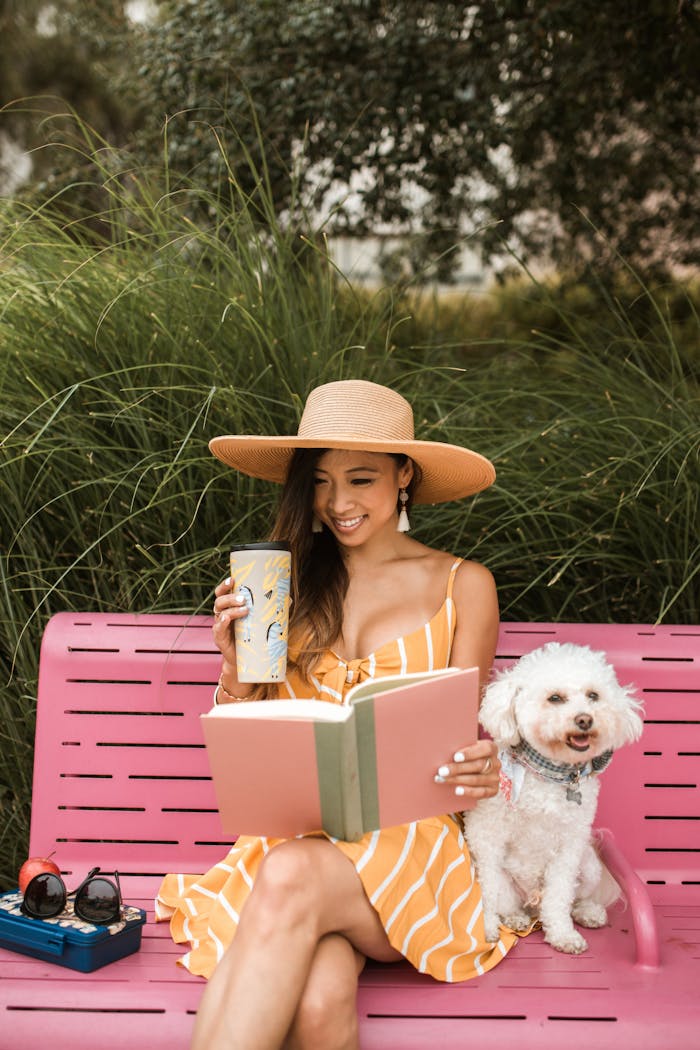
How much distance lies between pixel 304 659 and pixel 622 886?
39.8 inches

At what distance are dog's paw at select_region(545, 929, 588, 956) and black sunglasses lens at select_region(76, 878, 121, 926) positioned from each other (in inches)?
42.8

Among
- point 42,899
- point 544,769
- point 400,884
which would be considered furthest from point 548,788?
point 42,899

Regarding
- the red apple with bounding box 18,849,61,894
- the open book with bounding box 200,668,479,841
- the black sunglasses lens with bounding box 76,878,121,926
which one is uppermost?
the open book with bounding box 200,668,479,841

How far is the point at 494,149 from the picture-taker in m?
5.64

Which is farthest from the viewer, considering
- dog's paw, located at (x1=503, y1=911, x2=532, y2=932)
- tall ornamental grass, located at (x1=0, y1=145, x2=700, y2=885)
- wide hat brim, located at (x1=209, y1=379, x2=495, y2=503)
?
tall ornamental grass, located at (x1=0, y1=145, x2=700, y2=885)

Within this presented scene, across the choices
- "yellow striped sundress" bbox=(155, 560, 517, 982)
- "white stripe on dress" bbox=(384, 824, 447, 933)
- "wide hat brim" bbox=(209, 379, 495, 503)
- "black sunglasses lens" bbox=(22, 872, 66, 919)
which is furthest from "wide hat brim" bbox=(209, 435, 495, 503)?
"black sunglasses lens" bbox=(22, 872, 66, 919)

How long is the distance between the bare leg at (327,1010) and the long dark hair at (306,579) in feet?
2.77

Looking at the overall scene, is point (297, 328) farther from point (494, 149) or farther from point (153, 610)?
point (494, 149)

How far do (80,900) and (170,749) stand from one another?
2.19 ft

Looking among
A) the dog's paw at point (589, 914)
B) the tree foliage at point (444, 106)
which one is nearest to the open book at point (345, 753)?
the dog's paw at point (589, 914)

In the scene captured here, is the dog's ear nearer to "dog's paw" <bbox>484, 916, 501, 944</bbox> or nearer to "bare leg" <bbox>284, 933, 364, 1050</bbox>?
"dog's paw" <bbox>484, 916, 501, 944</bbox>

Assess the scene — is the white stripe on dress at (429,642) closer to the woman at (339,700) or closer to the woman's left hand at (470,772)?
the woman at (339,700)

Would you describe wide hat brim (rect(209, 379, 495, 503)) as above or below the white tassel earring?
above

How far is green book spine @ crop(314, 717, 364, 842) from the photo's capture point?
2164 mm
